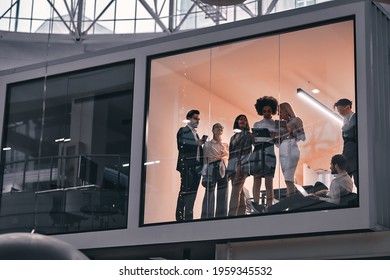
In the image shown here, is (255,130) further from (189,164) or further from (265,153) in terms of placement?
(189,164)

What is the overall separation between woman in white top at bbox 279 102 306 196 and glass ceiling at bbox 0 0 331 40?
2226cm

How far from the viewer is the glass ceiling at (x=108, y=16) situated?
4269 centimetres

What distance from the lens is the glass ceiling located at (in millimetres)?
42688

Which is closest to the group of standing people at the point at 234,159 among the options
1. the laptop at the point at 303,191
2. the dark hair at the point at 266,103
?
the dark hair at the point at 266,103

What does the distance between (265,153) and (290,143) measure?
28.2 inches

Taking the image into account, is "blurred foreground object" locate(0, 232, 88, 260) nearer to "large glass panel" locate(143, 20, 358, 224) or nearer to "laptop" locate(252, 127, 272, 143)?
"large glass panel" locate(143, 20, 358, 224)

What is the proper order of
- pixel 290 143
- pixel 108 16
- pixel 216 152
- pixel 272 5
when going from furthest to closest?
1. pixel 108 16
2. pixel 272 5
3. pixel 216 152
4. pixel 290 143

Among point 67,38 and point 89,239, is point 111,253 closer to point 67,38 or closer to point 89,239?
point 89,239

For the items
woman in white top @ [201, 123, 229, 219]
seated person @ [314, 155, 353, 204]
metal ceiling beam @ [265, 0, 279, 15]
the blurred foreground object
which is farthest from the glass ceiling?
the blurred foreground object

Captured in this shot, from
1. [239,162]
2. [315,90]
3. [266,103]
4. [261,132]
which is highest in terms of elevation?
[315,90]

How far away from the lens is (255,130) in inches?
825

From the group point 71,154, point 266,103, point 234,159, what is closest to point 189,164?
point 234,159
